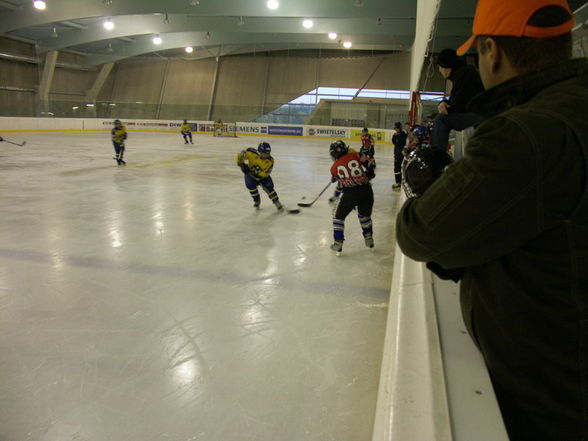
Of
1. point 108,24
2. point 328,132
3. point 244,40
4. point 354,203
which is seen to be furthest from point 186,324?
point 244,40

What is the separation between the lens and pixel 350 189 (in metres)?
4.04

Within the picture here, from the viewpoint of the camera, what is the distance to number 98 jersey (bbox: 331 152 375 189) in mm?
3959

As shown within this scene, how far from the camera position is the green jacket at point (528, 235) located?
0.62m

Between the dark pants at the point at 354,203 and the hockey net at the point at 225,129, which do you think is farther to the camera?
the hockey net at the point at 225,129

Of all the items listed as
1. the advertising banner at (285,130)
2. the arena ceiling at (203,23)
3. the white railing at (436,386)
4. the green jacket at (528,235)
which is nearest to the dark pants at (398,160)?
the arena ceiling at (203,23)

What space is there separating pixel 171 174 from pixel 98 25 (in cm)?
1626

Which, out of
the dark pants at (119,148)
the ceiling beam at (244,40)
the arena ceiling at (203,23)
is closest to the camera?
the dark pants at (119,148)

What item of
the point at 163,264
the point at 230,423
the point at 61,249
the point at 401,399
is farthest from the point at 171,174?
the point at 401,399

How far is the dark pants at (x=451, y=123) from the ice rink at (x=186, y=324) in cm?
119

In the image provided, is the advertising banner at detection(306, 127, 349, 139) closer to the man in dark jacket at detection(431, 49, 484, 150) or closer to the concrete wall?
the concrete wall

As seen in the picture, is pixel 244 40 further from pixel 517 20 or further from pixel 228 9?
pixel 517 20

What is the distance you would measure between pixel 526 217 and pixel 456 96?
2.27 m

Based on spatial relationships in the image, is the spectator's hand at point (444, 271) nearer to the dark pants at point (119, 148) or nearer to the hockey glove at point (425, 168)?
the hockey glove at point (425, 168)

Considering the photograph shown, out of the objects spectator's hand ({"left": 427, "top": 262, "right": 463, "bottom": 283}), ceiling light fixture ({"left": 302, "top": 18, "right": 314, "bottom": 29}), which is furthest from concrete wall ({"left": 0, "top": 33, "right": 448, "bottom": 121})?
spectator's hand ({"left": 427, "top": 262, "right": 463, "bottom": 283})
